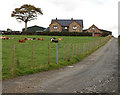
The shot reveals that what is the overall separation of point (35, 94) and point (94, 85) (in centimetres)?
326

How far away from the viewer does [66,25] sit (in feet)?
338

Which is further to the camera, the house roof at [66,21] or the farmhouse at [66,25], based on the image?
the house roof at [66,21]

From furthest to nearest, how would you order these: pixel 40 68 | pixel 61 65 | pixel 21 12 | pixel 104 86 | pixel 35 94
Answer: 1. pixel 21 12
2. pixel 61 65
3. pixel 40 68
4. pixel 104 86
5. pixel 35 94

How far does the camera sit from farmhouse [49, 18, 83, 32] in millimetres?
101500

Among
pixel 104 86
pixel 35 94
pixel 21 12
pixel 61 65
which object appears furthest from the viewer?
pixel 21 12

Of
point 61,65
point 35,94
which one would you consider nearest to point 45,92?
point 35,94

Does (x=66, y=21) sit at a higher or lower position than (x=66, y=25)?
higher

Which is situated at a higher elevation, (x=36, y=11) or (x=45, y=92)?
(x=36, y=11)

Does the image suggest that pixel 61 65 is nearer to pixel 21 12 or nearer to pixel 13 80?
pixel 13 80

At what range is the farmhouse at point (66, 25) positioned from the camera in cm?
10150

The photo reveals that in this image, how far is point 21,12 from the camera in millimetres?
96375

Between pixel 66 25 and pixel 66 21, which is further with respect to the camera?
pixel 66 21

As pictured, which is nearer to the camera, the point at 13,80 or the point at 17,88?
the point at 17,88

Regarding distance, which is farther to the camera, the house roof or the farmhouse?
the house roof
